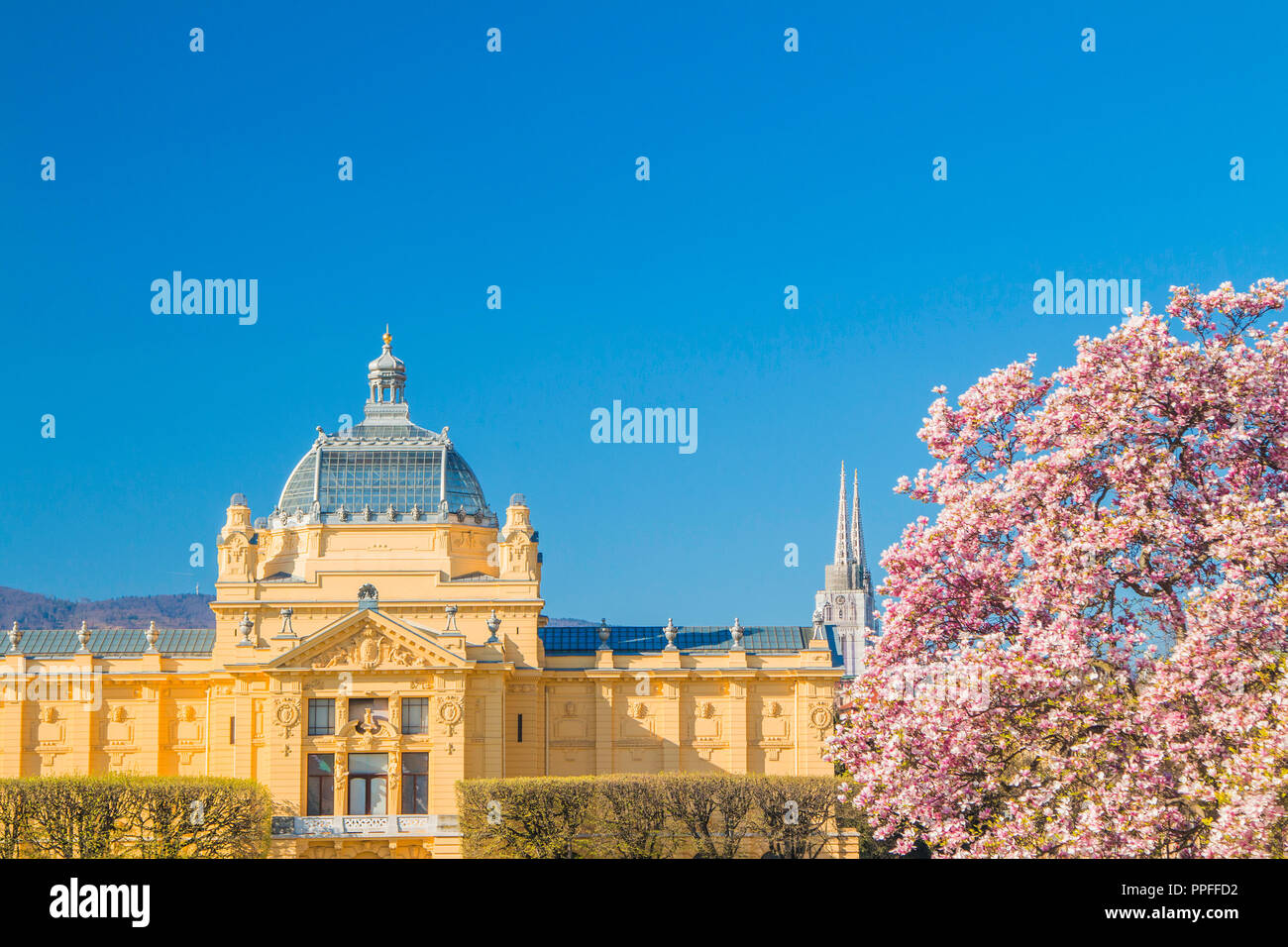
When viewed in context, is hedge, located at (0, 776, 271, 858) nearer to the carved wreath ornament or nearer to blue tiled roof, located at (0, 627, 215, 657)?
the carved wreath ornament

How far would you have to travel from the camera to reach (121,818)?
72.5 meters

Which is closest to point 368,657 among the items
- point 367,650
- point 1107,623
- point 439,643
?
point 367,650

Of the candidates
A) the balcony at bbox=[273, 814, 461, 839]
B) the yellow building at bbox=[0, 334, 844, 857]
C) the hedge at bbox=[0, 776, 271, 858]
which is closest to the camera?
the hedge at bbox=[0, 776, 271, 858]

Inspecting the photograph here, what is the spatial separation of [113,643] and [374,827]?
968 inches

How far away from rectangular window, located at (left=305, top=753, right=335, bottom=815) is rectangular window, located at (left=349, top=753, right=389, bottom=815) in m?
1.07

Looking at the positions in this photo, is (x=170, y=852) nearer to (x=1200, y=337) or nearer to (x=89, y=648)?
(x=89, y=648)

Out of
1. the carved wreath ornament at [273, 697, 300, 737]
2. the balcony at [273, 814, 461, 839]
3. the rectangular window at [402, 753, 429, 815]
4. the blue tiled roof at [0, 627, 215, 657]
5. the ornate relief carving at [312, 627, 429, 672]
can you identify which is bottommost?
the balcony at [273, 814, 461, 839]

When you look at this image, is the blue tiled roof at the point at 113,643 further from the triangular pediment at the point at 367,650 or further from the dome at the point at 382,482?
the triangular pediment at the point at 367,650

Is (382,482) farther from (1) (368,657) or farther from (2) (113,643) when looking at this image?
(2) (113,643)

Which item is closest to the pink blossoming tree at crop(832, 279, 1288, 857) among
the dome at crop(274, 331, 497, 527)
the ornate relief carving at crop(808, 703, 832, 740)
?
the ornate relief carving at crop(808, 703, 832, 740)

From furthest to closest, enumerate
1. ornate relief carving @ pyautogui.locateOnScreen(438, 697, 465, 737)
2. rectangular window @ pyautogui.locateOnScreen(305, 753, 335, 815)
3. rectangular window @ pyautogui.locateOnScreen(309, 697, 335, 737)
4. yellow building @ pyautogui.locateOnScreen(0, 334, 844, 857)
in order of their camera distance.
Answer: yellow building @ pyautogui.locateOnScreen(0, 334, 844, 857) < rectangular window @ pyautogui.locateOnScreen(309, 697, 335, 737) < ornate relief carving @ pyautogui.locateOnScreen(438, 697, 465, 737) < rectangular window @ pyautogui.locateOnScreen(305, 753, 335, 815)

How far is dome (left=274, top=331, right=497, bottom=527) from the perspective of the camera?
86.5 metres

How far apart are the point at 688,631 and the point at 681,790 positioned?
17679mm
